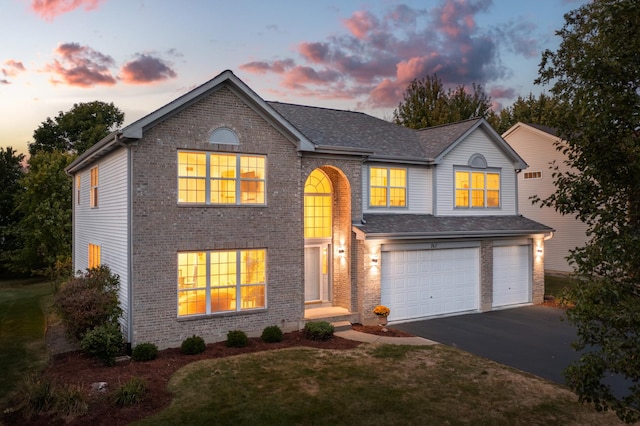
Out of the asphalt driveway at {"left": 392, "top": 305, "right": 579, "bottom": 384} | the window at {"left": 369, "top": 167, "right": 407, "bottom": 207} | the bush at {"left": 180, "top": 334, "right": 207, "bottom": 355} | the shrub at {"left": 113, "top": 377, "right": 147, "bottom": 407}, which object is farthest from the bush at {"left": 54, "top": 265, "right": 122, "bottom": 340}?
the window at {"left": 369, "top": 167, "right": 407, "bottom": 207}

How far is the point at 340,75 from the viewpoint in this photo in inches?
1107

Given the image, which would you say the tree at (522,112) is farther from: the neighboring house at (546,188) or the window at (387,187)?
the window at (387,187)

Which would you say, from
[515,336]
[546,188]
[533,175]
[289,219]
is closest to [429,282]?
[515,336]

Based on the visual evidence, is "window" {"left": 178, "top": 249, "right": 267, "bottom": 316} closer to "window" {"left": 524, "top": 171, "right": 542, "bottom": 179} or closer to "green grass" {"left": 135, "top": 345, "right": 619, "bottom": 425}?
"green grass" {"left": 135, "top": 345, "right": 619, "bottom": 425}

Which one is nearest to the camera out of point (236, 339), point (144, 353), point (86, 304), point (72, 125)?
point (144, 353)

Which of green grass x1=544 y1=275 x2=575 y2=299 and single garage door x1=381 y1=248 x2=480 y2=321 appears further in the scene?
green grass x1=544 y1=275 x2=575 y2=299

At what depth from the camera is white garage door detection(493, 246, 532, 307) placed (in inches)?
802

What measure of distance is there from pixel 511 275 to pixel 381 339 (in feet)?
28.4

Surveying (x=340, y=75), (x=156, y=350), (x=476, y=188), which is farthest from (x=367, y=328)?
(x=340, y=75)

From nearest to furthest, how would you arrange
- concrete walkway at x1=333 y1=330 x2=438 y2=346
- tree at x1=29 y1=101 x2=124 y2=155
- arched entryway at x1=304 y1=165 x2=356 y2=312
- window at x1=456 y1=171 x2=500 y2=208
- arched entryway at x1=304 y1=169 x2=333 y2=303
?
concrete walkway at x1=333 y1=330 x2=438 y2=346 < arched entryway at x1=304 y1=165 x2=356 y2=312 < arched entryway at x1=304 y1=169 x2=333 y2=303 < window at x1=456 y1=171 x2=500 y2=208 < tree at x1=29 y1=101 x2=124 y2=155

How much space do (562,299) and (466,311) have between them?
13.5 m

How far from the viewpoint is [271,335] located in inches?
572

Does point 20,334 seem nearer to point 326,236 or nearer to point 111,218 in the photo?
point 111,218

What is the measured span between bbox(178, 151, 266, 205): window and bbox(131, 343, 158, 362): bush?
4.23m
